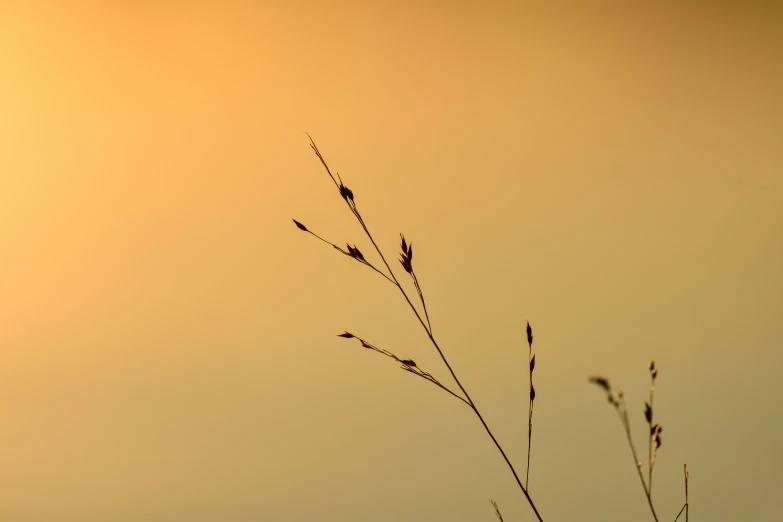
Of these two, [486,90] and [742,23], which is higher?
[742,23]

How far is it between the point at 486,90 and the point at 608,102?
0.25 m

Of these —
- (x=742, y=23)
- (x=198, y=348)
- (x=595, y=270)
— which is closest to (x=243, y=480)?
(x=198, y=348)

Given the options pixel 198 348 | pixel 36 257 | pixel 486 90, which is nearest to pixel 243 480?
pixel 198 348

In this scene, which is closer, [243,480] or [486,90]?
[243,480]

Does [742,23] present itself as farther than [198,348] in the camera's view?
Yes

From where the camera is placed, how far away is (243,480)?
1.03 meters

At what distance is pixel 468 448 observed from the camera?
1053 millimetres

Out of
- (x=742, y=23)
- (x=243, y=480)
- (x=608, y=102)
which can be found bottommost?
(x=243, y=480)

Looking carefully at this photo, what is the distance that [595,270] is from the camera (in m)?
1.11

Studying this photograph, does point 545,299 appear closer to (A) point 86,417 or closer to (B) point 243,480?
(B) point 243,480

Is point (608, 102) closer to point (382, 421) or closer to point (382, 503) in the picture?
point (382, 421)

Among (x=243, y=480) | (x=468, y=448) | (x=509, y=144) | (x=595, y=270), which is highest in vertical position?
(x=509, y=144)

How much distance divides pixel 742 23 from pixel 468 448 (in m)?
1.05

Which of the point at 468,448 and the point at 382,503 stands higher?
the point at 468,448
